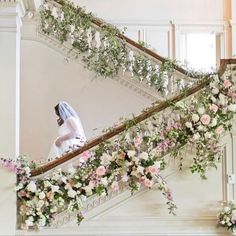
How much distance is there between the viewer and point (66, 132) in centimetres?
620

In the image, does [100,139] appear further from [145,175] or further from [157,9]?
[157,9]

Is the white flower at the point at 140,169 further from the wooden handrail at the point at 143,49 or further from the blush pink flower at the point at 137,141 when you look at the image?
the wooden handrail at the point at 143,49

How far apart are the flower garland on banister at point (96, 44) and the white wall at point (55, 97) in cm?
21

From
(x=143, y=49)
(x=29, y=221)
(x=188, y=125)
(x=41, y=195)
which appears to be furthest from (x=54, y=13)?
(x=29, y=221)

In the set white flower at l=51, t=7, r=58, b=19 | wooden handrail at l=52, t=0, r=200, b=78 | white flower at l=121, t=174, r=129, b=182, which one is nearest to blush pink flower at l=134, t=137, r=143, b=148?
white flower at l=121, t=174, r=129, b=182

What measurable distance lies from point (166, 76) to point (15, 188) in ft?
9.07

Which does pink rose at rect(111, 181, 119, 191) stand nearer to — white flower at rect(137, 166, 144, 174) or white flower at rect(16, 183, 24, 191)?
white flower at rect(137, 166, 144, 174)

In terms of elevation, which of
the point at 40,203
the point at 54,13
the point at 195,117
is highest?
the point at 54,13

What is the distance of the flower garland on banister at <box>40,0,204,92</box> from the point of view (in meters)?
6.70

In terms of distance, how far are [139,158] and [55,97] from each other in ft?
8.76

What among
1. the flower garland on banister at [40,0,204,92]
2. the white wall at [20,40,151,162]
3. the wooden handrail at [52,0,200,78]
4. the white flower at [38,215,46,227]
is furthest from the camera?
the white wall at [20,40,151,162]

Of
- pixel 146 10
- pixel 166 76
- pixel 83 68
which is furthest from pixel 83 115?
pixel 146 10

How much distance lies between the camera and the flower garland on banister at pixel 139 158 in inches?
184

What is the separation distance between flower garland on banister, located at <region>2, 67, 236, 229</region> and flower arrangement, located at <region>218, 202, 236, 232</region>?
39 centimetres
